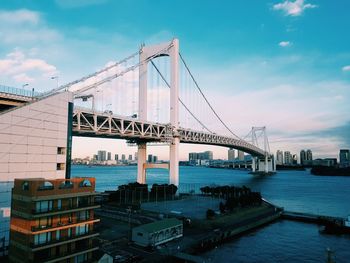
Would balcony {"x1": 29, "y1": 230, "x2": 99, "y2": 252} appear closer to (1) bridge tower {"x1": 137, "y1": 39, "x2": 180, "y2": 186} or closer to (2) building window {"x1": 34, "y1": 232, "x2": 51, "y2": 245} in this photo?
(2) building window {"x1": 34, "y1": 232, "x2": 51, "y2": 245}

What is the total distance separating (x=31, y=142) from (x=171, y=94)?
29.7 m

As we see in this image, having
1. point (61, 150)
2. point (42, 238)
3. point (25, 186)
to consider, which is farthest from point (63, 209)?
point (61, 150)

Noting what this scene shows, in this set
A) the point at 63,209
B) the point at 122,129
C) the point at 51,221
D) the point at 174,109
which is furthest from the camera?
the point at 174,109

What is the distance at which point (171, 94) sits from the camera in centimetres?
4844

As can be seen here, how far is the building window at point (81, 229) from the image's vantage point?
1833 centimetres

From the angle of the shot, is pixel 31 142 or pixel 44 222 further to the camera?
pixel 31 142

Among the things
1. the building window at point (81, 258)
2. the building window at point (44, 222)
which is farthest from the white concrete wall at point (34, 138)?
the building window at point (81, 258)

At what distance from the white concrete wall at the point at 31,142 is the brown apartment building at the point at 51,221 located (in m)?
2.33

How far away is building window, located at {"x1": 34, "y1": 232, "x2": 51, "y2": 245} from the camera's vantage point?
16234 millimetres

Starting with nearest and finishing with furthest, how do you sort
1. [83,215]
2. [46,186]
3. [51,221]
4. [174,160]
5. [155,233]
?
[51,221]
[46,186]
[83,215]
[155,233]
[174,160]

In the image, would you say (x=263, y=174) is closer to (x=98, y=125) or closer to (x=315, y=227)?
(x=315, y=227)

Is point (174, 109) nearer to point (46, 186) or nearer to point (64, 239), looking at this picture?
point (46, 186)

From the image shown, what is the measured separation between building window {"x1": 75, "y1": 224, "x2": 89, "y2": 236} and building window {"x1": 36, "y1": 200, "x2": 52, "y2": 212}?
2332 millimetres

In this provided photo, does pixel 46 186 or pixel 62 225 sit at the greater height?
pixel 46 186
